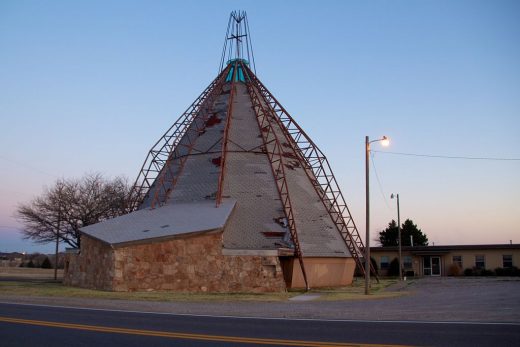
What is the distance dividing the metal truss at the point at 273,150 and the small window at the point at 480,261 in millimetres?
23611

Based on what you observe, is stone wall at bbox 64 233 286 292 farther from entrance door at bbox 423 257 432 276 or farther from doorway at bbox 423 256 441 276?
entrance door at bbox 423 257 432 276

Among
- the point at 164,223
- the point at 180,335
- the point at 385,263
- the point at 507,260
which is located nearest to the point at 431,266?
the point at 385,263

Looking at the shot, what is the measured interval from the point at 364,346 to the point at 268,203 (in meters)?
22.6

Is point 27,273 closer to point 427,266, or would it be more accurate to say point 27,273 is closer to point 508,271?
point 427,266

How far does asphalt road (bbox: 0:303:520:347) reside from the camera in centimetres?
995

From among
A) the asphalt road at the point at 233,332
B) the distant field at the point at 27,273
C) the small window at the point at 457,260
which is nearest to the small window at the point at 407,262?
the small window at the point at 457,260

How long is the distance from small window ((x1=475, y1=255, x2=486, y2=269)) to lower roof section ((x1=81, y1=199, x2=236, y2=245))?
1094 inches

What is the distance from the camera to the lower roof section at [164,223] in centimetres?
2674

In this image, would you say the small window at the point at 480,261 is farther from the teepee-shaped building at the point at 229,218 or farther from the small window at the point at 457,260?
the teepee-shaped building at the point at 229,218

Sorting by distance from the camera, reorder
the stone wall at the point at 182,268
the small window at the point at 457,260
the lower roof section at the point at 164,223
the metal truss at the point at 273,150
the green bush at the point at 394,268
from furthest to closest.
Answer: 1. the green bush at the point at 394,268
2. the small window at the point at 457,260
3. the metal truss at the point at 273,150
4. the lower roof section at the point at 164,223
5. the stone wall at the point at 182,268

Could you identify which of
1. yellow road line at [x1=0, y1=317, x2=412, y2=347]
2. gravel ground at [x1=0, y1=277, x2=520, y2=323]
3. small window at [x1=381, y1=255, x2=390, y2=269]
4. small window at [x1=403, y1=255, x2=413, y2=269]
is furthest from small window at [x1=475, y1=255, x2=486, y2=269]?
yellow road line at [x1=0, y1=317, x2=412, y2=347]

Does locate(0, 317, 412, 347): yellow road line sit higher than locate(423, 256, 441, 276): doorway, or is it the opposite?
locate(0, 317, 412, 347): yellow road line

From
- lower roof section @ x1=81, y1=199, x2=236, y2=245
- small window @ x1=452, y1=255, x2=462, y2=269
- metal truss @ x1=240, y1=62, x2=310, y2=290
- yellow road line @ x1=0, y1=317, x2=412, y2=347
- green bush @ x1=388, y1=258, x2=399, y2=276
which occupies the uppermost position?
metal truss @ x1=240, y1=62, x2=310, y2=290

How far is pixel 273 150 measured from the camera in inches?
1407
